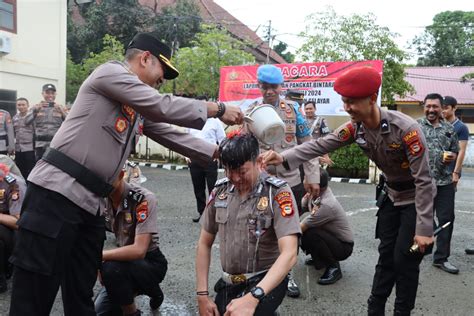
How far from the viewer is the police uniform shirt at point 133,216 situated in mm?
3168

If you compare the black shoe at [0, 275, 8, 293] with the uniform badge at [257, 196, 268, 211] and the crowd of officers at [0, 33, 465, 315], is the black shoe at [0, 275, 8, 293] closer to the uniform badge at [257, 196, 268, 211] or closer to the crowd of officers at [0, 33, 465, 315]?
the crowd of officers at [0, 33, 465, 315]

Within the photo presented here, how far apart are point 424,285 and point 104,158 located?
10.8 ft

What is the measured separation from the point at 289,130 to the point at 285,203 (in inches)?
59.6

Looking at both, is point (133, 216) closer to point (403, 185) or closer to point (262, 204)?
point (262, 204)

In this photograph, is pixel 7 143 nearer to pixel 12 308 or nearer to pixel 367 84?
pixel 12 308

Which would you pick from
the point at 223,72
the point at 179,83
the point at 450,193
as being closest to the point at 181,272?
the point at 450,193

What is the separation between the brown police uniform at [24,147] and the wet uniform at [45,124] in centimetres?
66

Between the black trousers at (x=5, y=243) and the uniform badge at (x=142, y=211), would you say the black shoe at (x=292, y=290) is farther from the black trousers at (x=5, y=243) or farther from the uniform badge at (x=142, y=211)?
the black trousers at (x=5, y=243)

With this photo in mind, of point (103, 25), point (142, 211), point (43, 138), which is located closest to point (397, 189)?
point (142, 211)

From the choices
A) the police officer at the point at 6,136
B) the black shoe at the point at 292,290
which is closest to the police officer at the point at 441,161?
the black shoe at the point at 292,290

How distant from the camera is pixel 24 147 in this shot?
852 centimetres

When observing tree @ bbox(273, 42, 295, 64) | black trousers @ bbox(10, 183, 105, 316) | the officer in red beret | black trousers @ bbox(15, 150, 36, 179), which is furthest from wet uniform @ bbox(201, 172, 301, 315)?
tree @ bbox(273, 42, 295, 64)

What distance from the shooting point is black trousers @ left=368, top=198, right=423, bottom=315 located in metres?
2.91

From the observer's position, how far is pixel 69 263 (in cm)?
242
